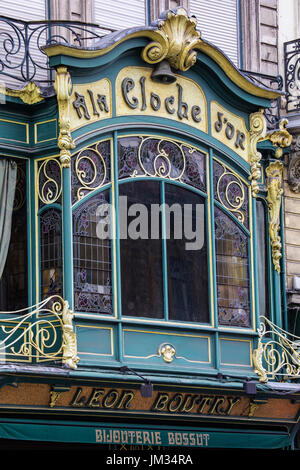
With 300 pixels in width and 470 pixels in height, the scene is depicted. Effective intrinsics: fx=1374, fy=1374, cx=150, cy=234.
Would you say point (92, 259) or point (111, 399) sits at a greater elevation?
point (92, 259)

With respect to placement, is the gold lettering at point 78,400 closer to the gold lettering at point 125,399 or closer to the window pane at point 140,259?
the gold lettering at point 125,399


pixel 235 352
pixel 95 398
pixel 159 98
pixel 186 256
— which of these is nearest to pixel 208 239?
pixel 186 256

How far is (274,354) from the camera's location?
21.9 m

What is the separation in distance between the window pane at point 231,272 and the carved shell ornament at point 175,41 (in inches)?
94.7

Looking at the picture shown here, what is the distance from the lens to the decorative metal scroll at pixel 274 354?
2102 centimetres

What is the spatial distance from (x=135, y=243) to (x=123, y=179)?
95 centimetres

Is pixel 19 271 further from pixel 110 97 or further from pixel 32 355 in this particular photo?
pixel 110 97

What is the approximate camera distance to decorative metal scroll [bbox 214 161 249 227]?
2125cm

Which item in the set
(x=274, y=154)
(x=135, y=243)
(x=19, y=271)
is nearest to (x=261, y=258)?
(x=274, y=154)

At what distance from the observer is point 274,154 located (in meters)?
22.6

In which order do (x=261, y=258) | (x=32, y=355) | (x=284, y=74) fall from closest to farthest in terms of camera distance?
(x=32, y=355) < (x=261, y=258) < (x=284, y=74)

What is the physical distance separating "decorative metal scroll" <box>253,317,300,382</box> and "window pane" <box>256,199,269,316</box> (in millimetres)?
324

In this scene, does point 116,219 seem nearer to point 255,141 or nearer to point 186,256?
point 186,256

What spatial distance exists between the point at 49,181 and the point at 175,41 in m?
2.89
